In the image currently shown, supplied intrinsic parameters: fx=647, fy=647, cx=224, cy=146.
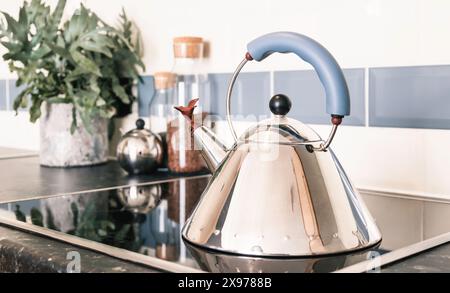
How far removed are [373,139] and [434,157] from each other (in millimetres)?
115

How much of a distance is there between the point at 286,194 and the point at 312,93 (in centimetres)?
51

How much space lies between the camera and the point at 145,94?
1521 millimetres

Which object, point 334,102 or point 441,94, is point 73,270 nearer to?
point 334,102

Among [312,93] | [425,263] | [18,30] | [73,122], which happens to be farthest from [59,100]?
[425,263]

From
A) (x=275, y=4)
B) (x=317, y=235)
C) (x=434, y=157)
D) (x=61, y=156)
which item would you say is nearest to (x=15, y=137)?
(x=61, y=156)

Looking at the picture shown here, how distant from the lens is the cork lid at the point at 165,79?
1380mm

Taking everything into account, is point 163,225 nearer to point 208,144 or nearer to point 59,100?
point 208,144

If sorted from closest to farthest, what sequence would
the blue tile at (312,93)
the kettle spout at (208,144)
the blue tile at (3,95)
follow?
the kettle spout at (208,144), the blue tile at (312,93), the blue tile at (3,95)

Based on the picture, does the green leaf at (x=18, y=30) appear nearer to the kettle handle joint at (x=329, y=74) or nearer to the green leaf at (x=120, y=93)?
the green leaf at (x=120, y=93)

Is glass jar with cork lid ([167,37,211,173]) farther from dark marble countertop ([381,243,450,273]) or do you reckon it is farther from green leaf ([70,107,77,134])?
dark marble countertop ([381,243,450,273])

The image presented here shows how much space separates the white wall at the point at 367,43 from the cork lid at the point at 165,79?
89 millimetres

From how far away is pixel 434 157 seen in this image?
1.03m

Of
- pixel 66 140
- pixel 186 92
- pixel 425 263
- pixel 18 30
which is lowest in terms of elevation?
pixel 425 263

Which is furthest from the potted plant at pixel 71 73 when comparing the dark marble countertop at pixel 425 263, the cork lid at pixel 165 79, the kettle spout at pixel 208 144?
the dark marble countertop at pixel 425 263
